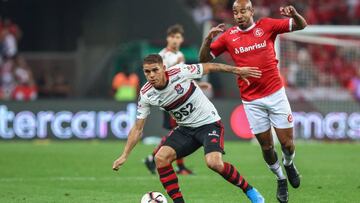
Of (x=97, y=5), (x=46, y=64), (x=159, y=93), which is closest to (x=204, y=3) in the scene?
(x=97, y=5)

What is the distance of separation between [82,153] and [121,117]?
11.8ft

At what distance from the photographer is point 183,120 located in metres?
10.9

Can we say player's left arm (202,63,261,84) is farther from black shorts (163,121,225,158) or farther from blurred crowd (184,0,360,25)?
blurred crowd (184,0,360,25)

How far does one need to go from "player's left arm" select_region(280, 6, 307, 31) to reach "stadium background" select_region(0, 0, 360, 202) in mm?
7046

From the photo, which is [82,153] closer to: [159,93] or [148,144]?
[148,144]

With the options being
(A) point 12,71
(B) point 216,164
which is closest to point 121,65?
(A) point 12,71

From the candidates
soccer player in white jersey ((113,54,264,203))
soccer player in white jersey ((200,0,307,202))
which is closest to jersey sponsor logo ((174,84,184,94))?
soccer player in white jersey ((113,54,264,203))

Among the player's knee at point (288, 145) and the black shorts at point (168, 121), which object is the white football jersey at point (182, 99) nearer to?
the player's knee at point (288, 145)

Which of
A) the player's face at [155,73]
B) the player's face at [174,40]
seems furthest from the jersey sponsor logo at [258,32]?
the player's face at [174,40]

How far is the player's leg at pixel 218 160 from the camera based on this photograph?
408 inches

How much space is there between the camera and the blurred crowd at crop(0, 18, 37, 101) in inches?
1026

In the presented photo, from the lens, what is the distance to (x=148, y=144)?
23.1 meters

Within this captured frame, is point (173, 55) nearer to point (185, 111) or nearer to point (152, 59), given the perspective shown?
point (185, 111)

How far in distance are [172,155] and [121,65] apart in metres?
17.9
